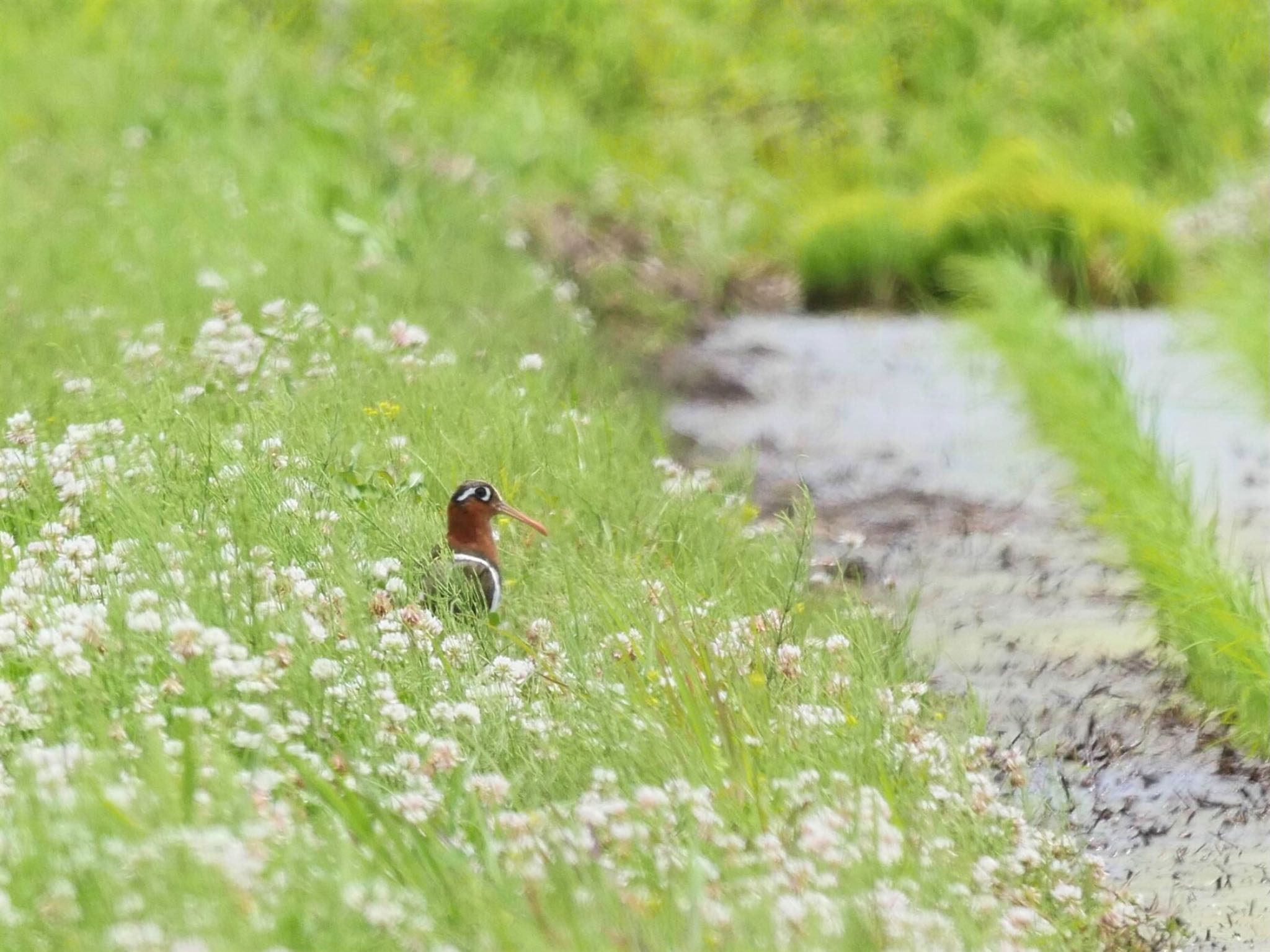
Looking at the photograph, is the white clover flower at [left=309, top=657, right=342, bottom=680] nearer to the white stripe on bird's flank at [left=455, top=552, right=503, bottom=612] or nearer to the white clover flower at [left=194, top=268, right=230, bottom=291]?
the white stripe on bird's flank at [left=455, top=552, right=503, bottom=612]

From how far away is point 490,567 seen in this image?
14.6 ft

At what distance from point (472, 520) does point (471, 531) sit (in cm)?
3

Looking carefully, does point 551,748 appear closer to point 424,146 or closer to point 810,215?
point 424,146

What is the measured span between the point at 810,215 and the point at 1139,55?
157 inches

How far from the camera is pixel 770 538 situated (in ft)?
18.2

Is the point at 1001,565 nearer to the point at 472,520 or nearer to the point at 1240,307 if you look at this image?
the point at 472,520

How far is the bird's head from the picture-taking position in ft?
14.7

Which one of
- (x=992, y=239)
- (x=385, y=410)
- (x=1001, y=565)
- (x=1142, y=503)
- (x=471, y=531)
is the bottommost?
(x=992, y=239)

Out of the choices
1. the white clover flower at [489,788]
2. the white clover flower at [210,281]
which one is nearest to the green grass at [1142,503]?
the white clover flower at [489,788]

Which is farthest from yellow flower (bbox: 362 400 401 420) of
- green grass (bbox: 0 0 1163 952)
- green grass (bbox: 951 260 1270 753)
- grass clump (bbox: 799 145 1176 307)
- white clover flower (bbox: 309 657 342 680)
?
grass clump (bbox: 799 145 1176 307)

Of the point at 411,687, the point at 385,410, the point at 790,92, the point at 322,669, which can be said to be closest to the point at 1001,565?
the point at 385,410

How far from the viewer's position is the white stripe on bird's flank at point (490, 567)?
4.42m

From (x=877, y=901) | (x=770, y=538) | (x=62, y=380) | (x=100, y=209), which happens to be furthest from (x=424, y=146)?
(x=877, y=901)

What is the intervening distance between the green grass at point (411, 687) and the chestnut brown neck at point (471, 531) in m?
0.11
